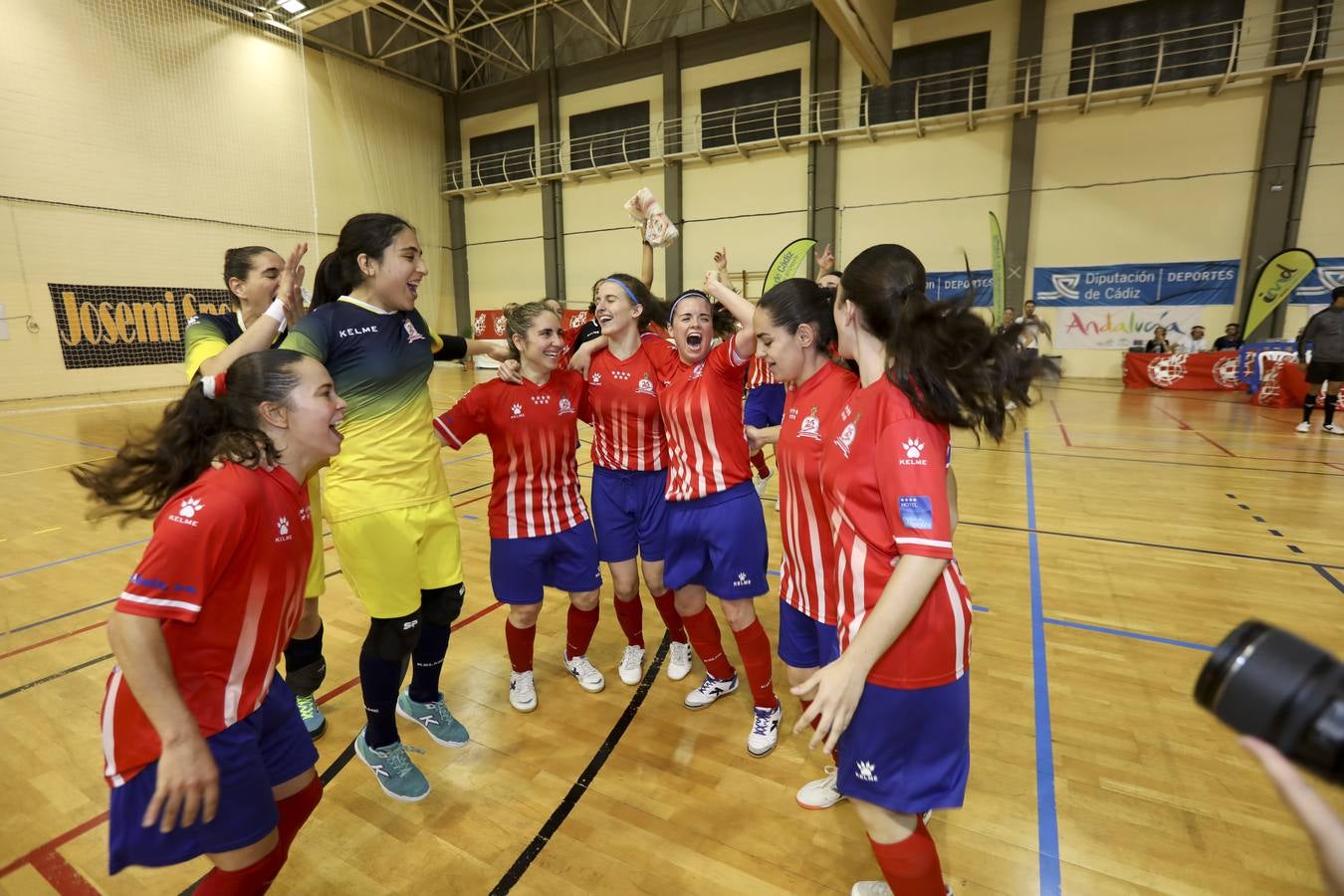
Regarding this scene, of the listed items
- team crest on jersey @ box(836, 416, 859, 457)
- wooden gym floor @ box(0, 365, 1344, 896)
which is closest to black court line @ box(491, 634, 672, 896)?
wooden gym floor @ box(0, 365, 1344, 896)

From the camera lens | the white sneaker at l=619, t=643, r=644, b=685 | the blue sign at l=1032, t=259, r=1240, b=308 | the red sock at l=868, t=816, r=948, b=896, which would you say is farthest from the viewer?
the blue sign at l=1032, t=259, r=1240, b=308

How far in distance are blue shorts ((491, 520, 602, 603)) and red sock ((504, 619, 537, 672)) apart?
17 cm

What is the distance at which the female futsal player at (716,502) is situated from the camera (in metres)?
2.76

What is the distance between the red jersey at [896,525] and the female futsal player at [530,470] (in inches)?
63.0

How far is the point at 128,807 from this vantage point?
1.39 m

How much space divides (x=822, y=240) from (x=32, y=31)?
17.6 meters

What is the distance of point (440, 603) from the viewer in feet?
8.62

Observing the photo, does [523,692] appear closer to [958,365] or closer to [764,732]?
[764,732]

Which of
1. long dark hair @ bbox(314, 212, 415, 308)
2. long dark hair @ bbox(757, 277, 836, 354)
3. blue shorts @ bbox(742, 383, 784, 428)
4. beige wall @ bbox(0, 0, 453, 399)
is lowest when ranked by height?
blue shorts @ bbox(742, 383, 784, 428)

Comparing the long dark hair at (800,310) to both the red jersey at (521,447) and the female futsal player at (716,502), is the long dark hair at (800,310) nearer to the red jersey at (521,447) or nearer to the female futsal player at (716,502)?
the female futsal player at (716,502)

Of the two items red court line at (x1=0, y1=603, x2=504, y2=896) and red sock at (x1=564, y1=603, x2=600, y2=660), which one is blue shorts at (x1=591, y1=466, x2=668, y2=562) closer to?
red sock at (x1=564, y1=603, x2=600, y2=660)

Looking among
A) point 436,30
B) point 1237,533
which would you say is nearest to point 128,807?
point 1237,533

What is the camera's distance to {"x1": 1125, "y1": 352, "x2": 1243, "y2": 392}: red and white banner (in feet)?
43.3

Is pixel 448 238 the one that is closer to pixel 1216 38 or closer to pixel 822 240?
pixel 822 240
